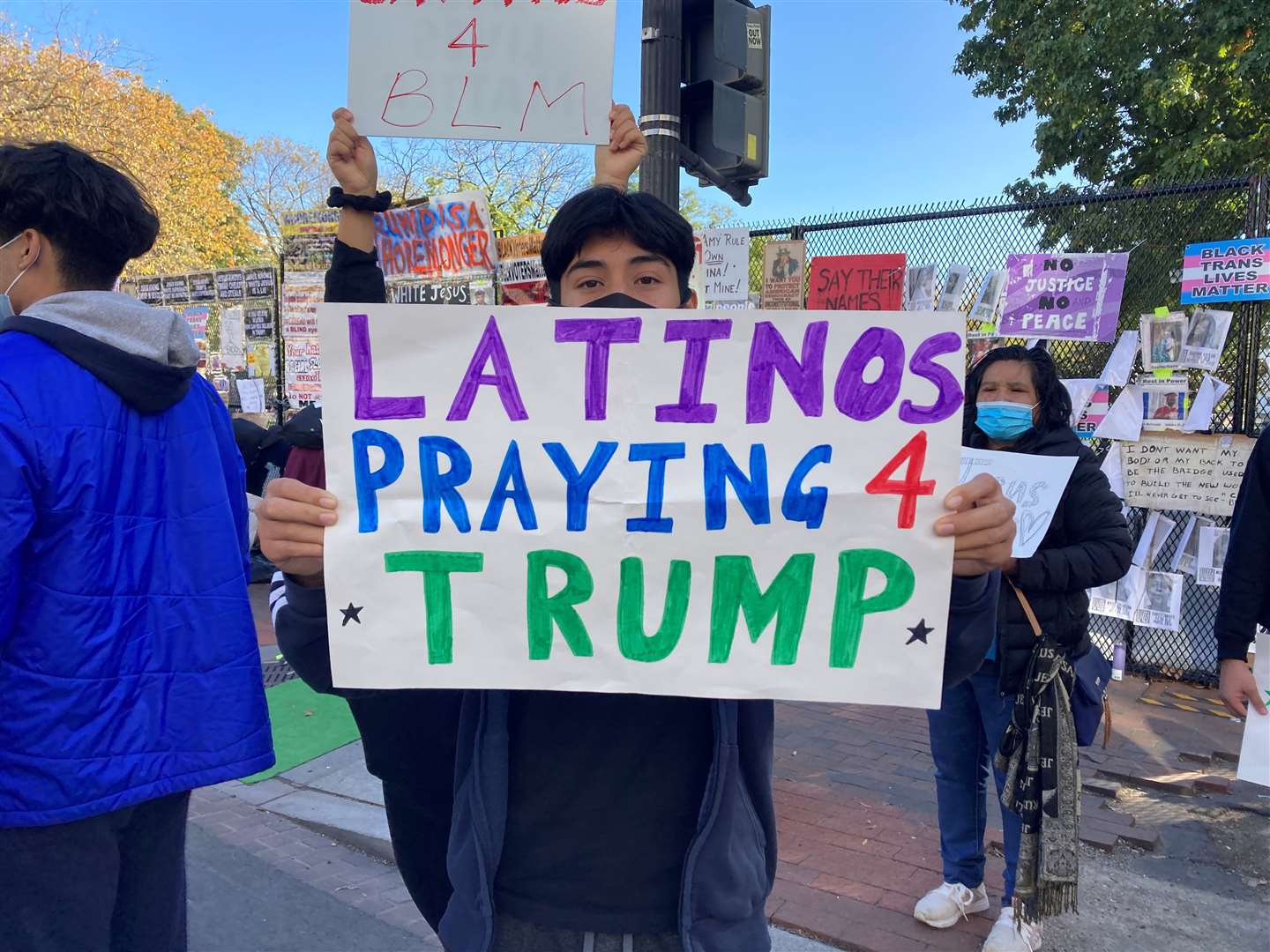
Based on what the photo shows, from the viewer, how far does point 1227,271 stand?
19.2 ft

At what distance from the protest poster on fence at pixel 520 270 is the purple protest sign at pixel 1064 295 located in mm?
3603

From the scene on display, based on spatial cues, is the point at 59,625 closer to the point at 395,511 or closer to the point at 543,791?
the point at 395,511

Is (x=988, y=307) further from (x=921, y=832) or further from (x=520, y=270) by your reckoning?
(x=921, y=832)

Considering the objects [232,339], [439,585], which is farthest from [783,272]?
[232,339]

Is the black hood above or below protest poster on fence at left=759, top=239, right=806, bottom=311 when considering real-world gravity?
below

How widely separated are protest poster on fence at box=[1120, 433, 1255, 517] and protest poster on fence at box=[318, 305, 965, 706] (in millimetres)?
5553

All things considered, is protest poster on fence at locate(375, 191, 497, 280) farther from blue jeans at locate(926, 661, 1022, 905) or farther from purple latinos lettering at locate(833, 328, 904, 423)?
purple latinos lettering at locate(833, 328, 904, 423)

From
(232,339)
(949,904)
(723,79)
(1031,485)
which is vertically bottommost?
(949,904)

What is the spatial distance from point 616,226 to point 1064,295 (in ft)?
18.5

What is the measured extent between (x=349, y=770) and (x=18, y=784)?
324cm

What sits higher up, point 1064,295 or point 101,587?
point 1064,295

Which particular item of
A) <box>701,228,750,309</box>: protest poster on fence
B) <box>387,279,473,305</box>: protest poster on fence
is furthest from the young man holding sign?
<box>387,279,473,305</box>: protest poster on fence

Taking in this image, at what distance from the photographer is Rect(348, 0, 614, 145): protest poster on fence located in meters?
1.87

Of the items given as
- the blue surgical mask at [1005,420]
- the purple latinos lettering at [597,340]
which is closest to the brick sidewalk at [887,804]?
the blue surgical mask at [1005,420]
